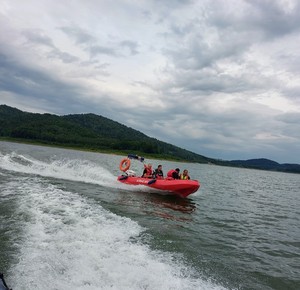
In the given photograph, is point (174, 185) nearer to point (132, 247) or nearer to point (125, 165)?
point (125, 165)

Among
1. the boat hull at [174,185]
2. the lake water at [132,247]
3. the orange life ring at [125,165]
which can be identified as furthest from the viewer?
the orange life ring at [125,165]

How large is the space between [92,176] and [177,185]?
9.23 m

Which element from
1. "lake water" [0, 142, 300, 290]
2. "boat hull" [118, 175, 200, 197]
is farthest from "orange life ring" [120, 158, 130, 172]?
"lake water" [0, 142, 300, 290]

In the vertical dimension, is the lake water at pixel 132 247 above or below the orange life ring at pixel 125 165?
below

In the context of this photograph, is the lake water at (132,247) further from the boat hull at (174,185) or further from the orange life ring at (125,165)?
the orange life ring at (125,165)

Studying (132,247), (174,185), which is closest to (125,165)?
(174,185)

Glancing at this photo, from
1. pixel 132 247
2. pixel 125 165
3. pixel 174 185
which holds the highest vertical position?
pixel 125 165

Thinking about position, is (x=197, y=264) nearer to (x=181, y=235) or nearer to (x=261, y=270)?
(x=261, y=270)

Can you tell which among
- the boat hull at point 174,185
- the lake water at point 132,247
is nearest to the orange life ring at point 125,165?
the boat hull at point 174,185

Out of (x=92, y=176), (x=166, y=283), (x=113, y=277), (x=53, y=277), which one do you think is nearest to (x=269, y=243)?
(x=166, y=283)

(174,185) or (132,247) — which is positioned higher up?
(174,185)

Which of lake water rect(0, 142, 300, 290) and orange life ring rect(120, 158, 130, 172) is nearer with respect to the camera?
lake water rect(0, 142, 300, 290)

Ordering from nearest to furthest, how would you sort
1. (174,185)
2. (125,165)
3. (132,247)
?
1. (132,247)
2. (174,185)
3. (125,165)

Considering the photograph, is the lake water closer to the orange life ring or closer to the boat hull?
the boat hull
